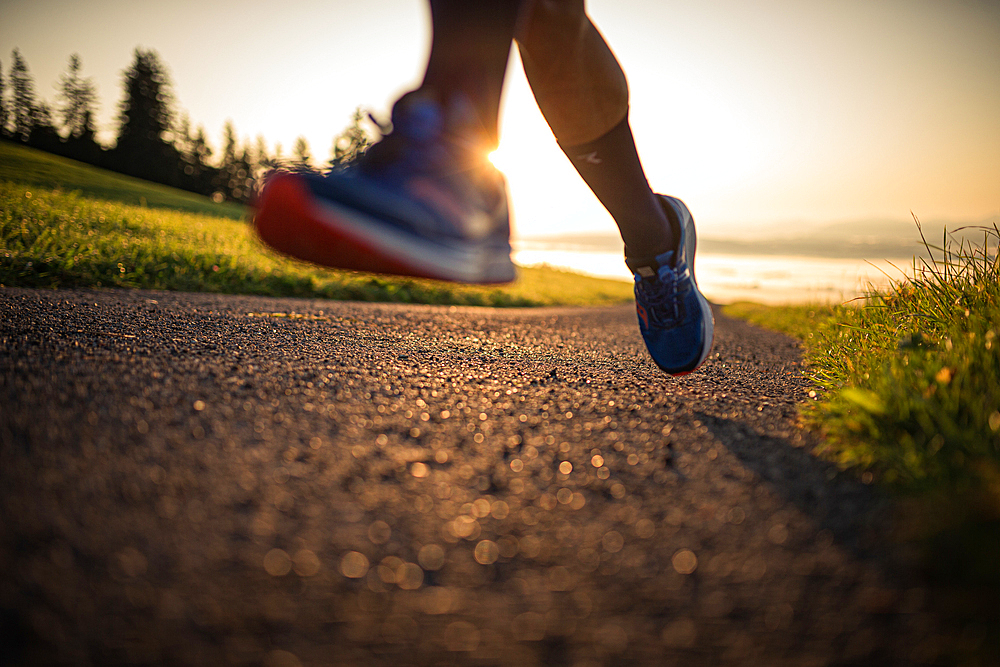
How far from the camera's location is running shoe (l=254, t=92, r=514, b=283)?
1.16 meters

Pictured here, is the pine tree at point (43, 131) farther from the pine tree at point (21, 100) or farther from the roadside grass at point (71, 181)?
the roadside grass at point (71, 181)

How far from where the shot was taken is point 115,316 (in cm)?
207

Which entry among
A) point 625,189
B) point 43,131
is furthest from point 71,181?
point 43,131

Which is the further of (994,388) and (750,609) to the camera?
(994,388)

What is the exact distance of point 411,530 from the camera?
2.56 feet

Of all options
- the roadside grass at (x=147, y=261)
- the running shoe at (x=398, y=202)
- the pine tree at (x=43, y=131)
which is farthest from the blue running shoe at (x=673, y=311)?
the pine tree at (x=43, y=131)

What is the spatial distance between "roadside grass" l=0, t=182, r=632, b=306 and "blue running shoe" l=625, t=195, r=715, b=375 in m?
1.63

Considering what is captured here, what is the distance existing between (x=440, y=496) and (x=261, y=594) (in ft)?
1.06

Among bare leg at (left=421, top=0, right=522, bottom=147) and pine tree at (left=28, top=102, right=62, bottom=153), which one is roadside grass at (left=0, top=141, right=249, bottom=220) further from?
pine tree at (left=28, top=102, right=62, bottom=153)

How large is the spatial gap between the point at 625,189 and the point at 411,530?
1.37 meters

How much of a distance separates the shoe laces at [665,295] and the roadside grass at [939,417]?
559 millimetres

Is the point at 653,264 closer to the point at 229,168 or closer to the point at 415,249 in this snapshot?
the point at 415,249

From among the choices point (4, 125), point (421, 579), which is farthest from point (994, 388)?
point (4, 125)

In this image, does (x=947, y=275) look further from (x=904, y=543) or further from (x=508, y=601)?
Answer: (x=508, y=601)
